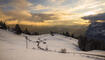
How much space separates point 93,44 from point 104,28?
160562 millimetres

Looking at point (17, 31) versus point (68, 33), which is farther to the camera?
→ point (68, 33)

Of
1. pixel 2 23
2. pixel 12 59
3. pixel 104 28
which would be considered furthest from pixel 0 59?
pixel 104 28

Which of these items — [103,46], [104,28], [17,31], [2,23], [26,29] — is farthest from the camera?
[104,28]

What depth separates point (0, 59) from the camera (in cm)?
1258

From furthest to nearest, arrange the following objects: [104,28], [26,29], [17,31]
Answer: [104,28] < [26,29] < [17,31]

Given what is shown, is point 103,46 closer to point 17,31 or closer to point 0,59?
point 0,59

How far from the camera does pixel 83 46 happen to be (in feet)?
184

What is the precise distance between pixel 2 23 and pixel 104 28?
197m

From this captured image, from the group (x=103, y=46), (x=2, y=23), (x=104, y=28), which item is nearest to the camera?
(x=103, y=46)

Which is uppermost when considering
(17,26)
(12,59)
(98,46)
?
(17,26)

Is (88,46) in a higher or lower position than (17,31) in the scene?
lower

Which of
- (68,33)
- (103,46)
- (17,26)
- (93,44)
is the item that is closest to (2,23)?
(17,26)

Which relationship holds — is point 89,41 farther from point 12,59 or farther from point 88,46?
point 12,59

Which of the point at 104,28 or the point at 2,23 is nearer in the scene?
the point at 2,23
